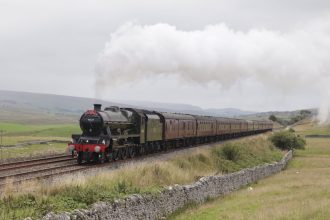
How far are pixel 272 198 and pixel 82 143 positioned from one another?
416 inches

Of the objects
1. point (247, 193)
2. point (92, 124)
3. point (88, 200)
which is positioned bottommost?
point (247, 193)

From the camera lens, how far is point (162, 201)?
18.4m

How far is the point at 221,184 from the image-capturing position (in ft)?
86.1

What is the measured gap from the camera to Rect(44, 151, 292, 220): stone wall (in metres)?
13.5

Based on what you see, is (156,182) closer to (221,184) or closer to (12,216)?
(221,184)

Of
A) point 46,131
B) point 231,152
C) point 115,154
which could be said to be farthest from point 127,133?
point 46,131

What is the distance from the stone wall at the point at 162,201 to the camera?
1348 centimetres

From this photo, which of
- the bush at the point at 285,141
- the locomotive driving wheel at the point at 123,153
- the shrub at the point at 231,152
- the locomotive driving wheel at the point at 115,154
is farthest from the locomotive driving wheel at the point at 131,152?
the bush at the point at 285,141

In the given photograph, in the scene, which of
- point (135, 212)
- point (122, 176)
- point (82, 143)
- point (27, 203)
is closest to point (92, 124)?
point (82, 143)

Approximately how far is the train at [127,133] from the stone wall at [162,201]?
6.57m

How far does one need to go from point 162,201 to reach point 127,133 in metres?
14.6

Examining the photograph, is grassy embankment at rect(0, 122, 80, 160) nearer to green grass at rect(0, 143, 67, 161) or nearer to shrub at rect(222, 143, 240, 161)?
green grass at rect(0, 143, 67, 161)

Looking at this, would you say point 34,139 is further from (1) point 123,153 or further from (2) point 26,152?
(1) point 123,153

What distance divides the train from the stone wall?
21.6 feet
